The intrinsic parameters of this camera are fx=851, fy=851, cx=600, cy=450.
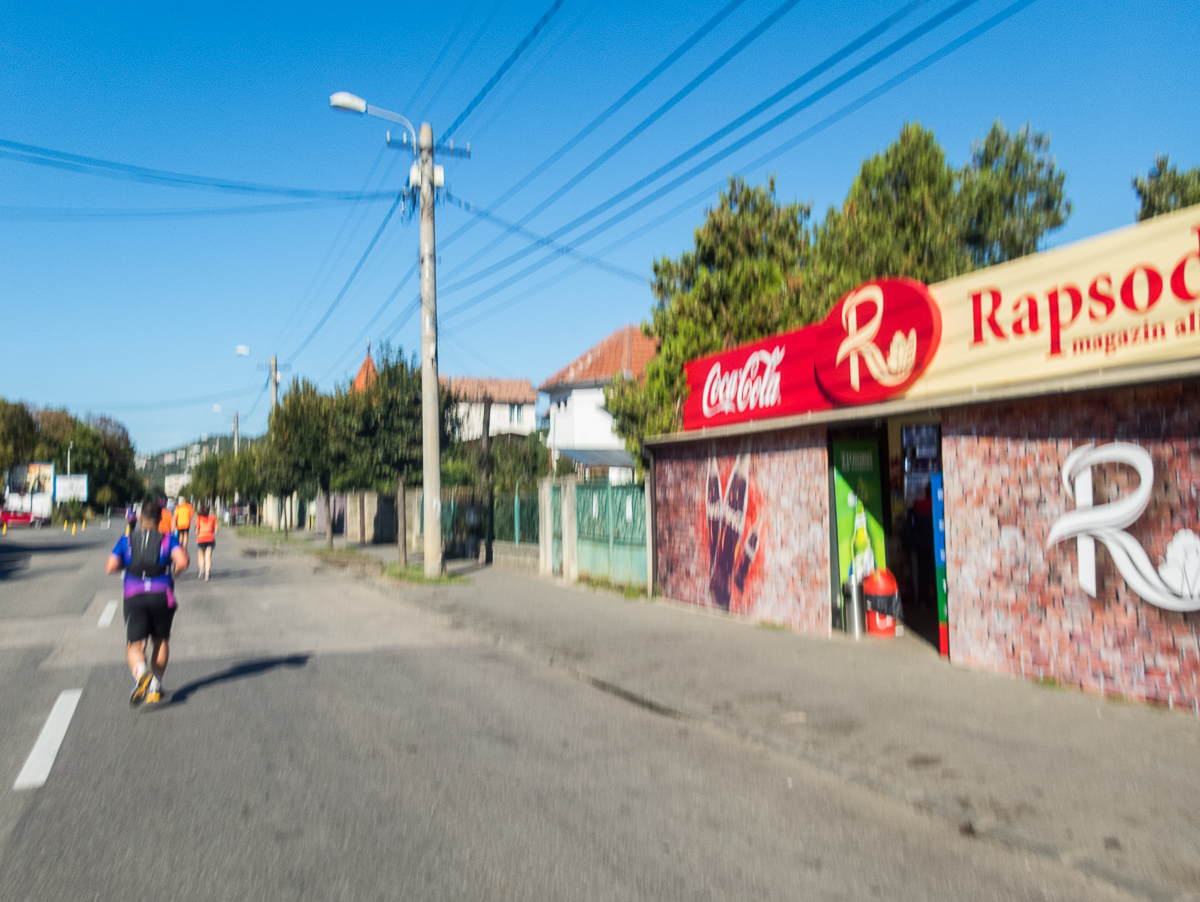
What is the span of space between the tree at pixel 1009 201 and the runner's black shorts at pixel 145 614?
53.7 ft

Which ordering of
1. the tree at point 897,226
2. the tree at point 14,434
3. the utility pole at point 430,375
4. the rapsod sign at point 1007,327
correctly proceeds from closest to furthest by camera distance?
the rapsod sign at point 1007,327, the tree at point 897,226, the utility pole at point 430,375, the tree at point 14,434

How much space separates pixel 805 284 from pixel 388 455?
443 inches

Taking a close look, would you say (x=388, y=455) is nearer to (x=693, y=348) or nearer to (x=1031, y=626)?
(x=693, y=348)

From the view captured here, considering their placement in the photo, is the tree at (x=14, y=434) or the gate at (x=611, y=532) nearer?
the gate at (x=611, y=532)

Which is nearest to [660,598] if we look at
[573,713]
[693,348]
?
[693,348]

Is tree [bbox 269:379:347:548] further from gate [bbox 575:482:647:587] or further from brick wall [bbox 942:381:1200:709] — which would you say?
brick wall [bbox 942:381:1200:709]

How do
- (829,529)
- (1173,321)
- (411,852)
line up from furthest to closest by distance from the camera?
1. (829,529)
2. (1173,321)
3. (411,852)

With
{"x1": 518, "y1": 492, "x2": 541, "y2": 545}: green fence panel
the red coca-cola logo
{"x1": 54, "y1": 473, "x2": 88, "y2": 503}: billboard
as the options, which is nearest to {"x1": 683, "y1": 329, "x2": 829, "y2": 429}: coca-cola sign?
the red coca-cola logo

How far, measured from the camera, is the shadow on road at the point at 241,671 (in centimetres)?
766

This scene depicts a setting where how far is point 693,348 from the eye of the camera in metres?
17.3

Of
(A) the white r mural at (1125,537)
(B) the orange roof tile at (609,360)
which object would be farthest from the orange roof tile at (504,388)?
(A) the white r mural at (1125,537)

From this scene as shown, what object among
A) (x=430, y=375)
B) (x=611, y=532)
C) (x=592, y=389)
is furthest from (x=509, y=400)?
(x=611, y=532)

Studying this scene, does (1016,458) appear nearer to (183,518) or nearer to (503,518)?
(503,518)

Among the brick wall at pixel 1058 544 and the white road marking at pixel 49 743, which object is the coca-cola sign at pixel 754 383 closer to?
the brick wall at pixel 1058 544
